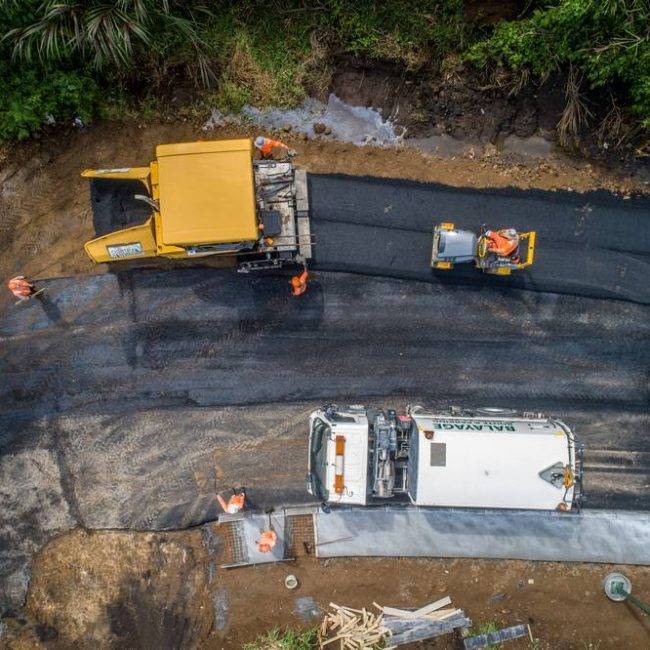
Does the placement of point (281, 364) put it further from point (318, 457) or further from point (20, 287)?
point (20, 287)

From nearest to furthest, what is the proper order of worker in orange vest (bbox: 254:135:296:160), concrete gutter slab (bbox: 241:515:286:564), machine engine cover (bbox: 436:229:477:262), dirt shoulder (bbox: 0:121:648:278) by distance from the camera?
machine engine cover (bbox: 436:229:477:262), worker in orange vest (bbox: 254:135:296:160), concrete gutter slab (bbox: 241:515:286:564), dirt shoulder (bbox: 0:121:648:278)

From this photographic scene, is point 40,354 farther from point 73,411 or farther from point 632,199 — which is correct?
point 632,199

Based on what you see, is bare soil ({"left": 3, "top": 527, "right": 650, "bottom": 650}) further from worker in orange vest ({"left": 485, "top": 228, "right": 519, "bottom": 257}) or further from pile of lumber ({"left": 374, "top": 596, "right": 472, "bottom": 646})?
worker in orange vest ({"left": 485, "top": 228, "right": 519, "bottom": 257})

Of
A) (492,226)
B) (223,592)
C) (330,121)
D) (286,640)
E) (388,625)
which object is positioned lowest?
(286,640)

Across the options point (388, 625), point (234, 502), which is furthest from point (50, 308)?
point (388, 625)

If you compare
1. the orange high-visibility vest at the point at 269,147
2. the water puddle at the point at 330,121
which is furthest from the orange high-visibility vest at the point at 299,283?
the water puddle at the point at 330,121

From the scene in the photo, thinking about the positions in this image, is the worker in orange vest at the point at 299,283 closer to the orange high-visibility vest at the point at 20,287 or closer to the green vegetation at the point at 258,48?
the green vegetation at the point at 258,48

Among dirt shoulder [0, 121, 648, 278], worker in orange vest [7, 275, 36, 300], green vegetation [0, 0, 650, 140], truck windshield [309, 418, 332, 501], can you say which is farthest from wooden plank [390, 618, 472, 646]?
green vegetation [0, 0, 650, 140]
